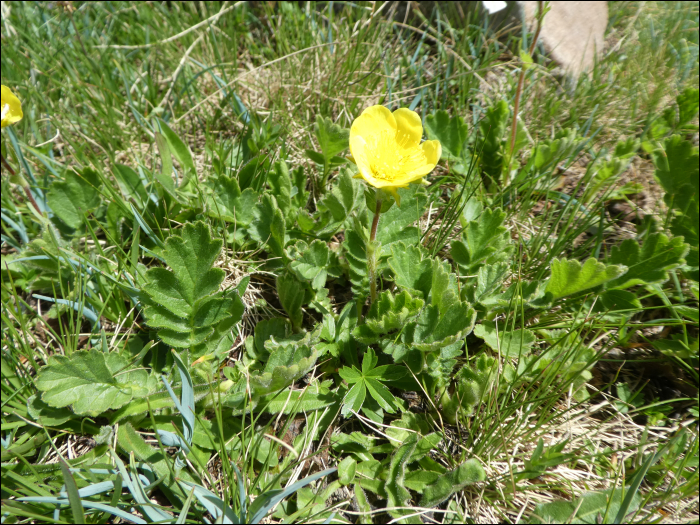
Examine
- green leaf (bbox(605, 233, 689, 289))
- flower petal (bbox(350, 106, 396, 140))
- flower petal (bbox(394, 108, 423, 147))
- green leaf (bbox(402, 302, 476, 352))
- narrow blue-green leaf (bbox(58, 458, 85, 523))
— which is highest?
flower petal (bbox(350, 106, 396, 140))

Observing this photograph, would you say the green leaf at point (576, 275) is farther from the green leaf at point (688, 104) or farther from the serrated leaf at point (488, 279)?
the green leaf at point (688, 104)

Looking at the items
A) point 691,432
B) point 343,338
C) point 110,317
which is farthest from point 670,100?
point 110,317

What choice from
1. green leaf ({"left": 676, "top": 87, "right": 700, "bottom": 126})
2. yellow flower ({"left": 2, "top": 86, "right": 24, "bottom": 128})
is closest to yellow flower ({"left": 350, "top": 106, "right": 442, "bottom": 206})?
yellow flower ({"left": 2, "top": 86, "right": 24, "bottom": 128})

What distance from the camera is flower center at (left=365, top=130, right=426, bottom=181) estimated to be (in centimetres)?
179

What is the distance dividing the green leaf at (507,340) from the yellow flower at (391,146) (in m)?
0.63

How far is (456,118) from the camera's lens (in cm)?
251

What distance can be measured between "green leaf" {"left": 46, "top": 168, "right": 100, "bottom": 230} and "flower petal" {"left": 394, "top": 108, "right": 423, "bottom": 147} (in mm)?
1462

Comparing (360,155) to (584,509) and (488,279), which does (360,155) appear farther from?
(584,509)

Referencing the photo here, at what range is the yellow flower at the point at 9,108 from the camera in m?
2.11

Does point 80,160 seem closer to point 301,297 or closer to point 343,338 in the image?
point 301,297

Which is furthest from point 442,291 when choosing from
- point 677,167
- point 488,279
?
point 677,167

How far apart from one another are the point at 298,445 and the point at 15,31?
11.1 ft

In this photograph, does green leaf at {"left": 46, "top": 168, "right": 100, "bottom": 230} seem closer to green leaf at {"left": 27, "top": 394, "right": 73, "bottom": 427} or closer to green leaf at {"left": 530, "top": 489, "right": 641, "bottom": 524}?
green leaf at {"left": 27, "top": 394, "right": 73, "bottom": 427}

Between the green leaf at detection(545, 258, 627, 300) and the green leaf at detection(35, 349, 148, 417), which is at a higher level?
the green leaf at detection(35, 349, 148, 417)
